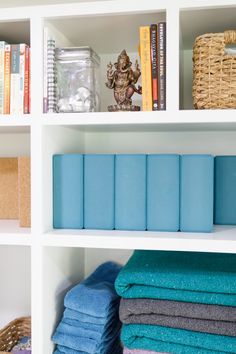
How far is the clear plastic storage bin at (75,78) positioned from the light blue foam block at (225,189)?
0.43 meters

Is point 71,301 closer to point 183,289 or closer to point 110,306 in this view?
point 110,306

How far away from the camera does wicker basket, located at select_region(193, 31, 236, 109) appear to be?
1100 millimetres

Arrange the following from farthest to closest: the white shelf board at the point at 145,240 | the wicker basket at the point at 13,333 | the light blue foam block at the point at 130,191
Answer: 1. the wicker basket at the point at 13,333
2. the light blue foam block at the point at 130,191
3. the white shelf board at the point at 145,240

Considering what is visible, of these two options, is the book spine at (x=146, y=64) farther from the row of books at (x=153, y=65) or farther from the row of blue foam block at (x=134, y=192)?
the row of blue foam block at (x=134, y=192)

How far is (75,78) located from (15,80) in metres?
0.17

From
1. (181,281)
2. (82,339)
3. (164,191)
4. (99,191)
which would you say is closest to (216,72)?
(164,191)

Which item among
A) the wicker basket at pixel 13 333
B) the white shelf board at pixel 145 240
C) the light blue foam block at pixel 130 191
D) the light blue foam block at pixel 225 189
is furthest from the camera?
the wicker basket at pixel 13 333

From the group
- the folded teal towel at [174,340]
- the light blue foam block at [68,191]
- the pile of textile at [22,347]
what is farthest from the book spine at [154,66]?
the pile of textile at [22,347]

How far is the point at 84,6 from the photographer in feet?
3.67

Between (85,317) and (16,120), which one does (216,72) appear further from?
(85,317)

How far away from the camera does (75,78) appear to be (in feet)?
3.97

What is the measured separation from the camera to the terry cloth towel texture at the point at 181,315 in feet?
3.62

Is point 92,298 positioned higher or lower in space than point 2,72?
lower

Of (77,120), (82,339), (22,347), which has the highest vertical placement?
(77,120)
